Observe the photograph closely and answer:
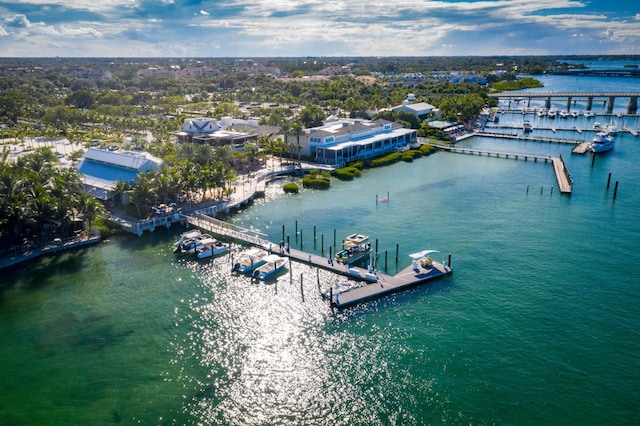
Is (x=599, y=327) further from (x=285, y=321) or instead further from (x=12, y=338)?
(x=12, y=338)

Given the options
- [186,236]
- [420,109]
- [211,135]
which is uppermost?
[420,109]

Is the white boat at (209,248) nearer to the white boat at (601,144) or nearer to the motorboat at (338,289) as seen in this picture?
the motorboat at (338,289)

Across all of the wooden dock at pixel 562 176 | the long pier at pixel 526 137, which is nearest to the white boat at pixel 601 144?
the long pier at pixel 526 137

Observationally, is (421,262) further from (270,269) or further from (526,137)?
(526,137)

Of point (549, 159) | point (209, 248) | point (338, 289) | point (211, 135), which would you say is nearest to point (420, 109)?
point (549, 159)

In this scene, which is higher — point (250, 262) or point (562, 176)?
point (562, 176)

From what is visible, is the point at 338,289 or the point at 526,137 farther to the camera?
the point at 526,137
